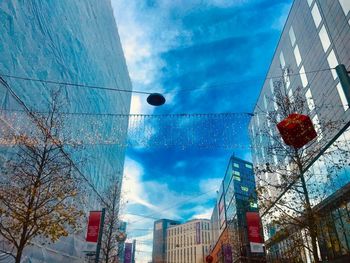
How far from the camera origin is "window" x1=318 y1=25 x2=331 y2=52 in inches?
1013

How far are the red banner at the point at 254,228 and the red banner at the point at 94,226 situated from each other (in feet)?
27.0

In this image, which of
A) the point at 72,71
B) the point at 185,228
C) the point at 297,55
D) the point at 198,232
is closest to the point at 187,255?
the point at 198,232

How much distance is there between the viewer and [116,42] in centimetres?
3384

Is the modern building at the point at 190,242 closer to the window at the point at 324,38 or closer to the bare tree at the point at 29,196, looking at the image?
the window at the point at 324,38

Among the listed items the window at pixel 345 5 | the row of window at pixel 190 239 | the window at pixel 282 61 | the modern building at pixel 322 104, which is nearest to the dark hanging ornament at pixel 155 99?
the modern building at pixel 322 104

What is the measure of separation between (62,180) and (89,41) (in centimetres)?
1505

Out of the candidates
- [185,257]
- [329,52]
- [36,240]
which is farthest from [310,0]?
[185,257]

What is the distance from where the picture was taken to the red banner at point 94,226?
14672 millimetres

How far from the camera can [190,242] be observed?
508ft

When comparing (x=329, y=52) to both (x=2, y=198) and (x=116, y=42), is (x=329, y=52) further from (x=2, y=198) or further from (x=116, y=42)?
(x=2, y=198)

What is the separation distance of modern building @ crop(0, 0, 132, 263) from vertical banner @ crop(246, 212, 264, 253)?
31.9 ft

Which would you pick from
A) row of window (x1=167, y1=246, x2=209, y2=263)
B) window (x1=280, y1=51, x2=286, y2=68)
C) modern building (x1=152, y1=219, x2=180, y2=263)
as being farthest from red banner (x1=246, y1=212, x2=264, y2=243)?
modern building (x1=152, y1=219, x2=180, y2=263)

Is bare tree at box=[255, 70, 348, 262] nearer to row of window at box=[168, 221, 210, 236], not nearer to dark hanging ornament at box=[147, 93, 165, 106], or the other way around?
dark hanging ornament at box=[147, 93, 165, 106]

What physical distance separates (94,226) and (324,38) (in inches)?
911
